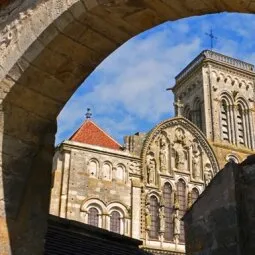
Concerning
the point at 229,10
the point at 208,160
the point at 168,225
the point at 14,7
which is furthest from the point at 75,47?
the point at 208,160

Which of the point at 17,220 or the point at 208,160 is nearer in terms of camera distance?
the point at 17,220

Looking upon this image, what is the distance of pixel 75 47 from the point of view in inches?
160

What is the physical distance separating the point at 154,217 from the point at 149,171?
8.06ft

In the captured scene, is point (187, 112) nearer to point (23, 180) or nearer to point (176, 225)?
point (176, 225)

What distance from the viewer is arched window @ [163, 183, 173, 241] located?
24688 mm

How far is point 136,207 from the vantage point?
960 inches

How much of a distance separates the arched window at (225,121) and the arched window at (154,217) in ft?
27.1

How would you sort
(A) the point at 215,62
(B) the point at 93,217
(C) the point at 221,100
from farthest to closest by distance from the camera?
(A) the point at 215,62 → (C) the point at 221,100 → (B) the point at 93,217

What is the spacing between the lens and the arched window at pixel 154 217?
2436 cm

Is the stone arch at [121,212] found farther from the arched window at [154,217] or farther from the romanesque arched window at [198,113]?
the romanesque arched window at [198,113]

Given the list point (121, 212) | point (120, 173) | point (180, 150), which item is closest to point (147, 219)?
point (121, 212)

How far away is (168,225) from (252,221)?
51.9 feet

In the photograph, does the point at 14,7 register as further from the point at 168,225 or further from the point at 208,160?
the point at 208,160

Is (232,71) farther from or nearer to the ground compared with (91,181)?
farther from the ground
